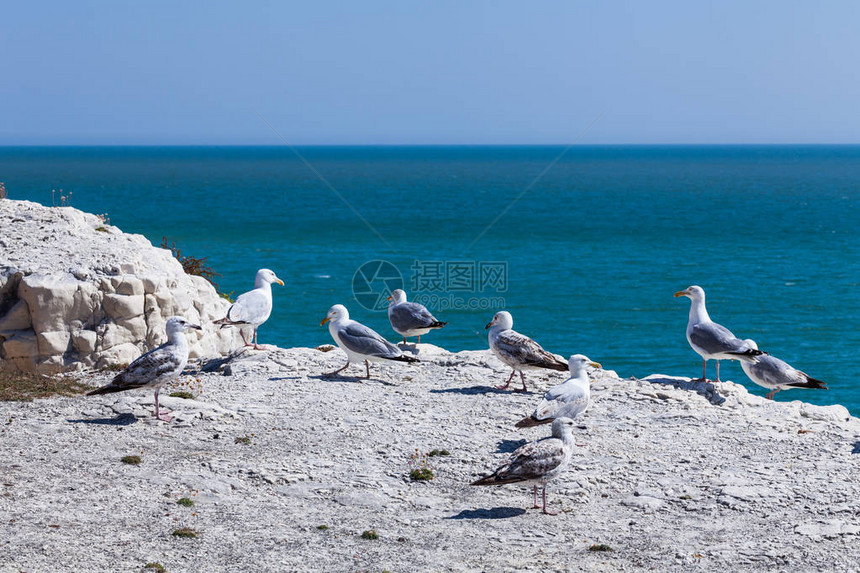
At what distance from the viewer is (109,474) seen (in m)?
11.9

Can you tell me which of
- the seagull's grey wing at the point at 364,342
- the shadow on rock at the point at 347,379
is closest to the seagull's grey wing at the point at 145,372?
the seagull's grey wing at the point at 364,342

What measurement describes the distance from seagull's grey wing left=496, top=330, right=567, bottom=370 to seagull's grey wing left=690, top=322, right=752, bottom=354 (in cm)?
294

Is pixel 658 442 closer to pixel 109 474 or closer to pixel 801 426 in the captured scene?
pixel 801 426

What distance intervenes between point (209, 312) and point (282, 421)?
7080 mm

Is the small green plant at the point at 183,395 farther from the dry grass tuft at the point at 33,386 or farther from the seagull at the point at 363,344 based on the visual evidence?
the seagull at the point at 363,344

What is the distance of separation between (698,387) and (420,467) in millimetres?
6665

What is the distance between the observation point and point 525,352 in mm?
15773

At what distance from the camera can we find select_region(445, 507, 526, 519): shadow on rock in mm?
11195

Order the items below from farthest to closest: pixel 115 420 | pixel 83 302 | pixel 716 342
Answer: pixel 83 302 < pixel 716 342 < pixel 115 420

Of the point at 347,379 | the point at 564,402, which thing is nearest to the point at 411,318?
the point at 347,379

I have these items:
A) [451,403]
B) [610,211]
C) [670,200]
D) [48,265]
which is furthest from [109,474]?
[670,200]

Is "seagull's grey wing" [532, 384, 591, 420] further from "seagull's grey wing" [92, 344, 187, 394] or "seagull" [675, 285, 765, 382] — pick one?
"seagull's grey wing" [92, 344, 187, 394]

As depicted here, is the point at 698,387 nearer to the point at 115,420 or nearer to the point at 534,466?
the point at 534,466
